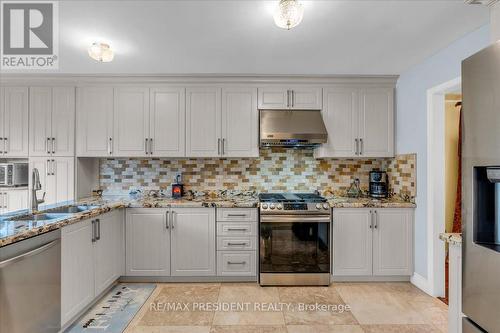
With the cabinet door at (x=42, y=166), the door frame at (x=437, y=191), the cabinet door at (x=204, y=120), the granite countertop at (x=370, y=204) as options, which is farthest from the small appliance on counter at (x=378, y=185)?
the cabinet door at (x=42, y=166)

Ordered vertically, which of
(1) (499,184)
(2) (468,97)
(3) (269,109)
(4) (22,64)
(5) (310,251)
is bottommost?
(5) (310,251)

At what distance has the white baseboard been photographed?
2.95m

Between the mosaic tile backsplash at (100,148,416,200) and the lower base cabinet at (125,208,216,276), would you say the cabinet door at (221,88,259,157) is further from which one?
the lower base cabinet at (125,208,216,276)

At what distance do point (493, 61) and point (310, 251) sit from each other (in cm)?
237

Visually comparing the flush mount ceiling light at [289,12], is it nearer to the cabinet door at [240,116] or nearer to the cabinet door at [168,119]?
the cabinet door at [240,116]

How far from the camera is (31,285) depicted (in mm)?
1805

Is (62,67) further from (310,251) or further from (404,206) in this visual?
(404,206)

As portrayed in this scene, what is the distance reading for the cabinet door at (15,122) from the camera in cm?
339

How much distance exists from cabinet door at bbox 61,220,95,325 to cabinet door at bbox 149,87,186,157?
1.31 metres

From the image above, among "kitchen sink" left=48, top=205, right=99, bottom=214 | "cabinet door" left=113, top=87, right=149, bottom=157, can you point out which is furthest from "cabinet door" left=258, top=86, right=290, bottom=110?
"kitchen sink" left=48, top=205, right=99, bottom=214

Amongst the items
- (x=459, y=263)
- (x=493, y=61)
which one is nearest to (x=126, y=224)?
(x=459, y=263)

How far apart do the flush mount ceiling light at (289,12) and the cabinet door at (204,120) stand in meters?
1.72

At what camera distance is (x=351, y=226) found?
10.6 feet

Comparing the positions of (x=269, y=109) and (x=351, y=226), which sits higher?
(x=269, y=109)
